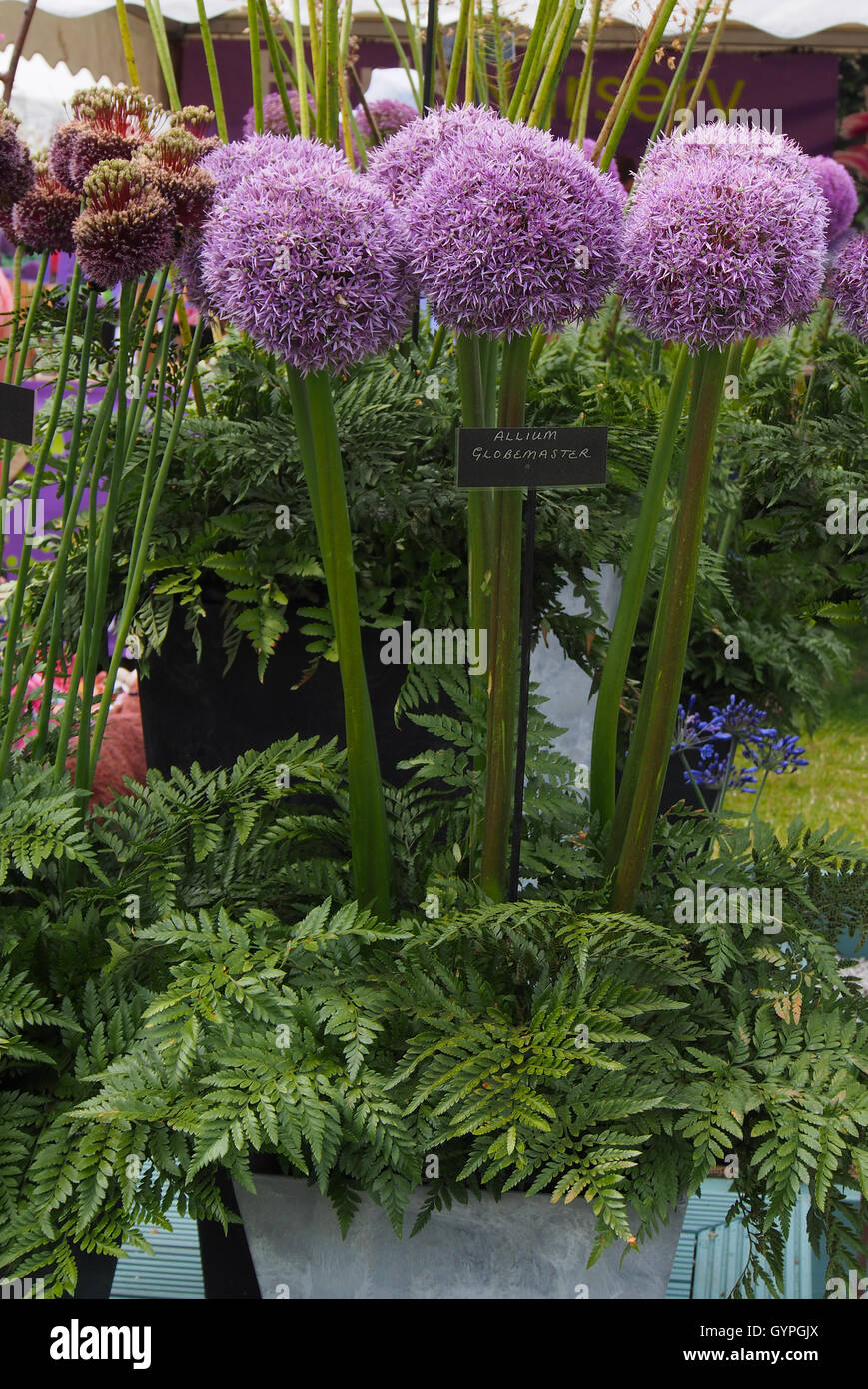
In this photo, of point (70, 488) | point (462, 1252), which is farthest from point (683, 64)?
point (462, 1252)

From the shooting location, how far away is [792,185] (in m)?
0.99

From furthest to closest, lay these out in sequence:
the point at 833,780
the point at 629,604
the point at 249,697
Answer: the point at 833,780, the point at 249,697, the point at 629,604

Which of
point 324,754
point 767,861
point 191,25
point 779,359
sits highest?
point 191,25

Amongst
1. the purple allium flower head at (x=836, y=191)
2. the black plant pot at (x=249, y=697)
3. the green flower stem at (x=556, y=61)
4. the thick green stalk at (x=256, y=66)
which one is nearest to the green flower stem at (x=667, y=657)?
the green flower stem at (x=556, y=61)

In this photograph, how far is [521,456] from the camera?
1.08 metres

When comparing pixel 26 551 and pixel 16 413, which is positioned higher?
pixel 16 413

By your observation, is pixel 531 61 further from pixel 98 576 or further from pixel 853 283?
pixel 98 576

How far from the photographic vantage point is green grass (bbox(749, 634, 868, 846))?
3186 mm

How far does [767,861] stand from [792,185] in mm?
706

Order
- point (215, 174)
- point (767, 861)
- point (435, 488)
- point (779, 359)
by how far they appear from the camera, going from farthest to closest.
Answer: point (779, 359) < point (435, 488) < point (767, 861) < point (215, 174)

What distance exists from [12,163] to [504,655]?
0.68 metres

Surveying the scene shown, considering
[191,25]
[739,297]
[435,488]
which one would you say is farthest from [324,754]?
[191,25]

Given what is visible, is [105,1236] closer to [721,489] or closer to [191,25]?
[721,489]

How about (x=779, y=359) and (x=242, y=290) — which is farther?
(x=779, y=359)
